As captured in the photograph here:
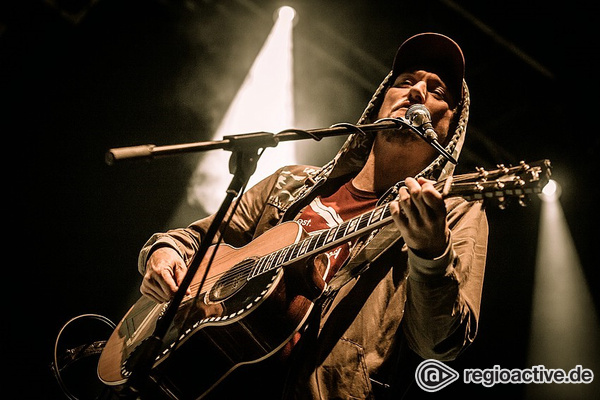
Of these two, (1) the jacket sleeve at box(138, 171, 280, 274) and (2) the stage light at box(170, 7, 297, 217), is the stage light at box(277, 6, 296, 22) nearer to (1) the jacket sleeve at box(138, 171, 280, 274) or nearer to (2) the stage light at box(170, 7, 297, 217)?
(2) the stage light at box(170, 7, 297, 217)

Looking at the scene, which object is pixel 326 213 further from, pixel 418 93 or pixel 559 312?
pixel 559 312

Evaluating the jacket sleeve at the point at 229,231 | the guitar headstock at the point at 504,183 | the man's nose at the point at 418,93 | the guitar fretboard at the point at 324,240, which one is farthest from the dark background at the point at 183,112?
the guitar headstock at the point at 504,183

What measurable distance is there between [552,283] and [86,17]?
208 inches

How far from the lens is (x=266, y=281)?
2.08m

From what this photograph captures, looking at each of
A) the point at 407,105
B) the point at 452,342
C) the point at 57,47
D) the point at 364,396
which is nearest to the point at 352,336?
the point at 364,396

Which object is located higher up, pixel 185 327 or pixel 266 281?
pixel 266 281

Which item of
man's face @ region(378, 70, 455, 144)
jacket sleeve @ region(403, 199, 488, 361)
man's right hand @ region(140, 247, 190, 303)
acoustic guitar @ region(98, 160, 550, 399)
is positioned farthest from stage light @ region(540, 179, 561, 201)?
man's right hand @ region(140, 247, 190, 303)

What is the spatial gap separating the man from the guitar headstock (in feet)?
0.47

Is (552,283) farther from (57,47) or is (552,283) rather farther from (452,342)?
(57,47)

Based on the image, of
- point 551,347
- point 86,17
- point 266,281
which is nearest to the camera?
point 266,281

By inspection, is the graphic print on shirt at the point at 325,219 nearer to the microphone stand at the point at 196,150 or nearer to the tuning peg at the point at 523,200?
the microphone stand at the point at 196,150

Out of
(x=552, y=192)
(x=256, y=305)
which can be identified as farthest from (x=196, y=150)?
(x=552, y=192)

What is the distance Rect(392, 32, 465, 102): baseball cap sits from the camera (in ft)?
10.5

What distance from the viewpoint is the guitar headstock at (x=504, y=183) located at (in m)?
1.74
